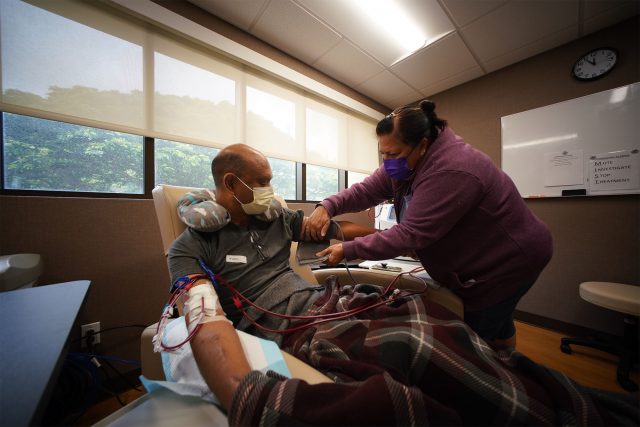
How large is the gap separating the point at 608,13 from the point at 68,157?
3987mm

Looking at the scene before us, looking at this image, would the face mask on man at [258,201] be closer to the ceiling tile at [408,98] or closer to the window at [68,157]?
the window at [68,157]

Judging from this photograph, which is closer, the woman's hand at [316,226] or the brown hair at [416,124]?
the brown hair at [416,124]

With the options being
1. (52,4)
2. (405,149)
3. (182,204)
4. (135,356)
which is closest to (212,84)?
(52,4)

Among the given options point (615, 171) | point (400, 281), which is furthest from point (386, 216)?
point (615, 171)

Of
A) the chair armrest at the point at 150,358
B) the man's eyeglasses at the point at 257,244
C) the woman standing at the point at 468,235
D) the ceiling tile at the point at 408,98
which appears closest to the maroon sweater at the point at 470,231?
the woman standing at the point at 468,235

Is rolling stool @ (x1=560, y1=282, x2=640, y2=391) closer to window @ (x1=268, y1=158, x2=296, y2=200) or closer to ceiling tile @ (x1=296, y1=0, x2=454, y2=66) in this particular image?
ceiling tile @ (x1=296, y1=0, x2=454, y2=66)

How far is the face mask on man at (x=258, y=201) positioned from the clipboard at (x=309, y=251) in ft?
0.86

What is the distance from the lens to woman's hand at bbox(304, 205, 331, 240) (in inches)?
42.4

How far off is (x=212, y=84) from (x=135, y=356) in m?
2.00

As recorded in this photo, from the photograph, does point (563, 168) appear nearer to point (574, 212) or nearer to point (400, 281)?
point (574, 212)

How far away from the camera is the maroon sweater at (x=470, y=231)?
0.84 metres

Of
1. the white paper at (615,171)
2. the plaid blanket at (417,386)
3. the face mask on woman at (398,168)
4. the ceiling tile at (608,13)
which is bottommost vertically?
the plaid blanket at (417,386)

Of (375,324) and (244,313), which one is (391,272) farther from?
(244,313)

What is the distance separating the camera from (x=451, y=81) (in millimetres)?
2682
